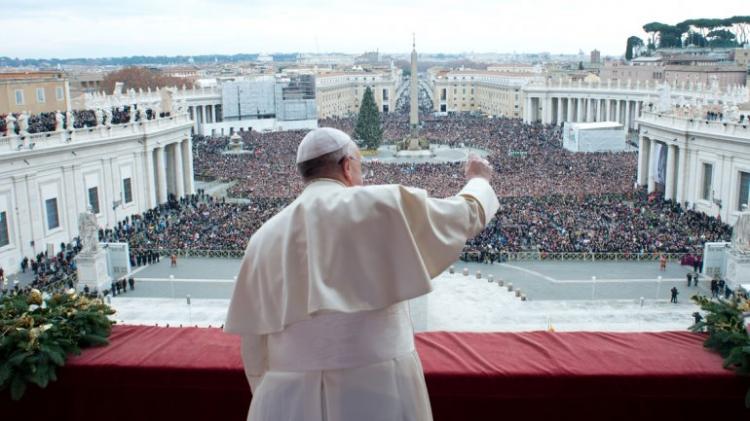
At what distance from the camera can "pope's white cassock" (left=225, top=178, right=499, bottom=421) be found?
112 inches

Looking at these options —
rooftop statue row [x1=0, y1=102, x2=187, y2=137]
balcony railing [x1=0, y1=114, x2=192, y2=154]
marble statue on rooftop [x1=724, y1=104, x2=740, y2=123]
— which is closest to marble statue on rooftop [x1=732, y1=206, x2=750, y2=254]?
marble statue on rooftop [x1=724, y1=104, x2=740, y2=123]

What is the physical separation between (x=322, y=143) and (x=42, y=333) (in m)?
A: 2.47

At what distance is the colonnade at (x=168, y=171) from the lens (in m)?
38.2

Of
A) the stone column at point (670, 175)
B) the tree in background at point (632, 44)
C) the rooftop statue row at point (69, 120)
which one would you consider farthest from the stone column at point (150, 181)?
the tree in background at point (632, 44)

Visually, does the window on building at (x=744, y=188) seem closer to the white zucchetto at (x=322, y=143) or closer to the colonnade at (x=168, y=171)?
the colonnade at (x=168, y=171)

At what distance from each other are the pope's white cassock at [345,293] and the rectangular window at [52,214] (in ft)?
97.5

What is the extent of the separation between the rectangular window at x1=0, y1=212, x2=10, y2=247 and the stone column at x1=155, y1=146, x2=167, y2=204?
12.5 meters

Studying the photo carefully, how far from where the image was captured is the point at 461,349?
14.6ft

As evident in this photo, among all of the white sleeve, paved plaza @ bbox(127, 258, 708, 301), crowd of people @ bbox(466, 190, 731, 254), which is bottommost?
paved plaza @ bbox(127, 258, 708, 301)

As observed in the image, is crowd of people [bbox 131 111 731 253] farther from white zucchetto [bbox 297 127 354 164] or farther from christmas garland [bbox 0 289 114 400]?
white zucchetto [bbox 297 127 354 164]

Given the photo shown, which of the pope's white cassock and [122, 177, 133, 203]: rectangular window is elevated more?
the pope's white cassock

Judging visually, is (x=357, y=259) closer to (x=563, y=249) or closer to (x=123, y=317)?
(x=123, y=317)

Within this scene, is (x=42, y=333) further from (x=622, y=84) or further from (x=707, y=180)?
(x=622, y=84)

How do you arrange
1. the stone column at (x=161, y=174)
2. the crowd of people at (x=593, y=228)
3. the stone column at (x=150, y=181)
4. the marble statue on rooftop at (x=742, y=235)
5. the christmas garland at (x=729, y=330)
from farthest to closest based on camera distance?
1. the stone column at (x=161, y=174)
2. the stone column at (x=150, y=181)
3. the crowd of people at (x=593, y=228)
4. the marble statue on rooftop at (x=742, y=235)
5. the christmas garland at (x=729, y=330)
